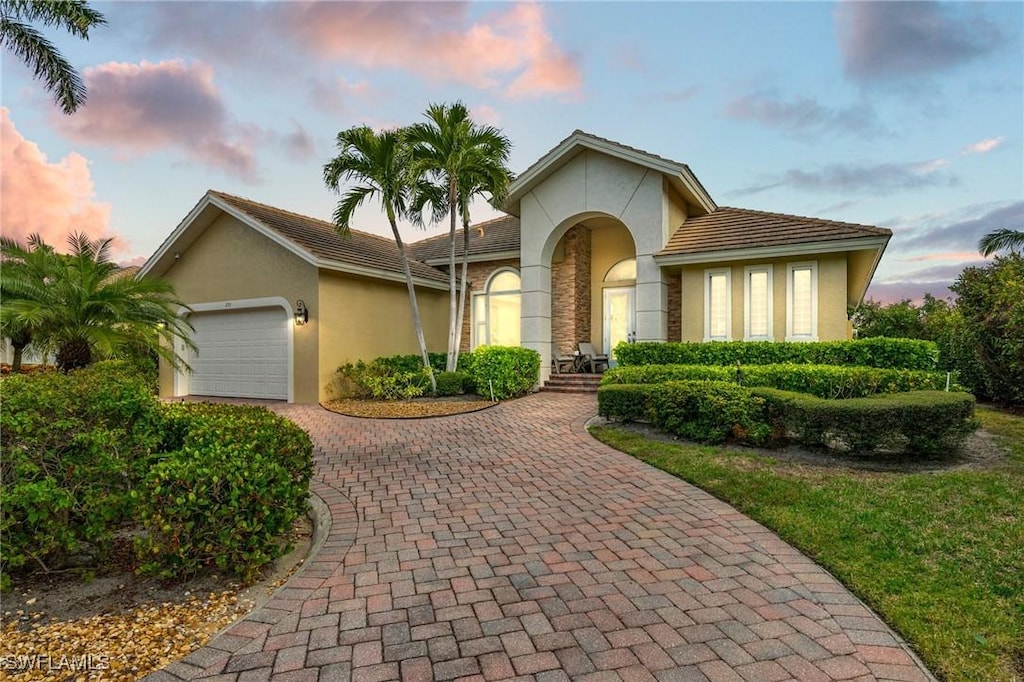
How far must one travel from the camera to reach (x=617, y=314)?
632 inches

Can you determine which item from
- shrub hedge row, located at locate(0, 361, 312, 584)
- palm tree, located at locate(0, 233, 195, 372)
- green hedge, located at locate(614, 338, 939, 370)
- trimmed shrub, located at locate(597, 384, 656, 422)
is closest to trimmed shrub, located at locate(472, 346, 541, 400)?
green hedge, located at locate(614, 338, 939, 370)

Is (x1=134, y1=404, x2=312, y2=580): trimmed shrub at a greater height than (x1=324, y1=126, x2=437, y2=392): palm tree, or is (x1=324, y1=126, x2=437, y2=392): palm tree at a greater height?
(x1=324, y1=126, x2=437, y2=392): palm tree

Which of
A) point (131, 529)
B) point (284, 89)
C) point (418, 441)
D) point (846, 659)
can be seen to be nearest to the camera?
point (846, 659)

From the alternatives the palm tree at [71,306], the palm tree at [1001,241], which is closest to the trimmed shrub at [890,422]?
the palm tree at [71,306]

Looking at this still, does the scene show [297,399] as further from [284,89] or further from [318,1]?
[318,1]

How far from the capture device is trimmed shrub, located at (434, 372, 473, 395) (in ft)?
43.3

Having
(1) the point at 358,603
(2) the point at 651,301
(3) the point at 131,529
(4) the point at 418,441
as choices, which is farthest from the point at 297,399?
(1) the point at 358,603

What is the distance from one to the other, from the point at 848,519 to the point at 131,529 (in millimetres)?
6873

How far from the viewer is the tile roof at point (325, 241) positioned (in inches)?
529

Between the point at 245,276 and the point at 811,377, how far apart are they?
48.2 ft

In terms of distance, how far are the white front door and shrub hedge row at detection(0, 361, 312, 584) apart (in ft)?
42.5

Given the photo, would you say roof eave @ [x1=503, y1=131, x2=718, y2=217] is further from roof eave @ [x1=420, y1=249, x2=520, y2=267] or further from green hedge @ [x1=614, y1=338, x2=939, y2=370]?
green hedge @ [x1=614, y1=338, x2=939, y2=370]

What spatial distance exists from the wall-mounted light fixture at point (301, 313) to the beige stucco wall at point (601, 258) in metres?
8.85

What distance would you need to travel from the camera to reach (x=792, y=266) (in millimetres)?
11898
